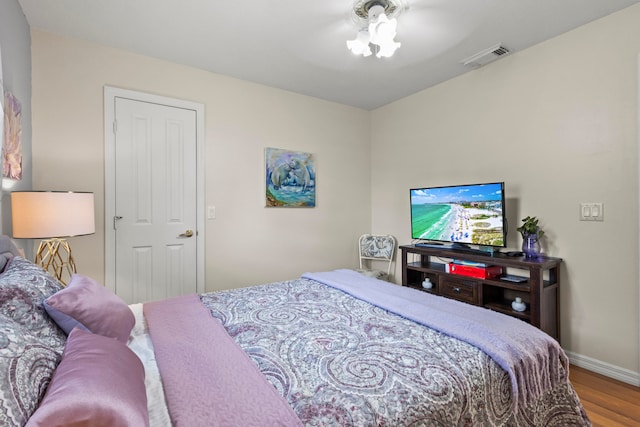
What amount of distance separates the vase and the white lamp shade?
3.20 m

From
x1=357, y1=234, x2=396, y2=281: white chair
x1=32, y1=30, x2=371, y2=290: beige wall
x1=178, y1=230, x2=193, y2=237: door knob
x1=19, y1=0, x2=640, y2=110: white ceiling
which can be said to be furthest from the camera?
x1=357, y1=234, x2=396, y2=281: white chair

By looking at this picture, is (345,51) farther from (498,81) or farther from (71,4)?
(71,4)

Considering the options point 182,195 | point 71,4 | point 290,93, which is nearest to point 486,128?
point 290,93

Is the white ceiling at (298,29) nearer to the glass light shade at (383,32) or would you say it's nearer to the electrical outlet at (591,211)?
the glass light shade at (383,32)

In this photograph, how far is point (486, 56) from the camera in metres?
2.75

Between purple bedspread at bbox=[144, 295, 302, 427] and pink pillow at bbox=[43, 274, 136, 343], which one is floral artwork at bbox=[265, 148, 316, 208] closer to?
purple bedspread at bbox=[144, 295, 302, 427]

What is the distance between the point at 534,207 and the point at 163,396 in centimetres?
290

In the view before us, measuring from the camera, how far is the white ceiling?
2135 millimetres

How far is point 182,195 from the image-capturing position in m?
2.99

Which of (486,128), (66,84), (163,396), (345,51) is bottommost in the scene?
(163,396)

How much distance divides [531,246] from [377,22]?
6.69ft

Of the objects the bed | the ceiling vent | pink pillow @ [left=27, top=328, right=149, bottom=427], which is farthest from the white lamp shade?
the ceiling vent

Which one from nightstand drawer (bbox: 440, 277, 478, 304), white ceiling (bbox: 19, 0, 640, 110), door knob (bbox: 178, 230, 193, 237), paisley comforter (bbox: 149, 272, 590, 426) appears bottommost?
nightstand drawer (bbox: 440, 277, 478, 304)

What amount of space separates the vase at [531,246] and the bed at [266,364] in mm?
1251
